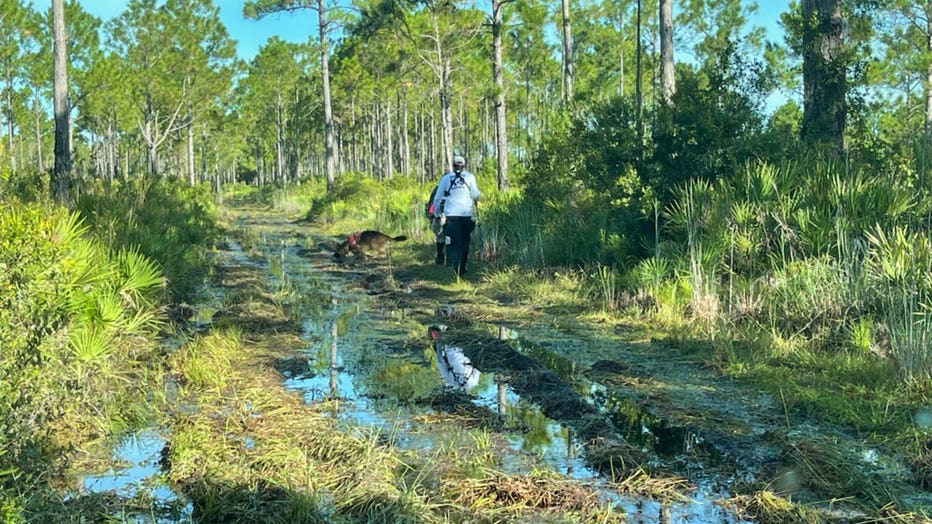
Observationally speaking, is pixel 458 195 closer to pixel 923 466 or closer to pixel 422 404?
pixel 422 404

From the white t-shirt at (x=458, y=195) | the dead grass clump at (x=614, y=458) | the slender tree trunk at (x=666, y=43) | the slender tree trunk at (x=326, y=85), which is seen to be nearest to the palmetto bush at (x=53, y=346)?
the dead grass clump at (x=614, y=458)

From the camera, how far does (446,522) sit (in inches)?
144

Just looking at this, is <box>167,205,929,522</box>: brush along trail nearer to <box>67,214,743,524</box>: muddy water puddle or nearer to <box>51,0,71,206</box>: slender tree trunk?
<box>67,214,743,524</box>: muddy water puddle

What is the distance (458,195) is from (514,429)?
7.49 metres

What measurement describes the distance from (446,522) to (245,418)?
2085 mm

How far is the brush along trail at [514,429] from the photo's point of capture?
3.92 meters

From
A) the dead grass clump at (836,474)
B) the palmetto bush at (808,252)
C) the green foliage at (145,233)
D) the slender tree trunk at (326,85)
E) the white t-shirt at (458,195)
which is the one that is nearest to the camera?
the dead grass clump at (836,474)

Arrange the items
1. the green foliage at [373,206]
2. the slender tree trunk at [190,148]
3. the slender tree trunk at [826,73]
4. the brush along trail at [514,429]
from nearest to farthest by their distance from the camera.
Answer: the brush along trail at [514,429] < the slender tree trunk at [826,73] < the green foliage at [373,206] < the slender tree trunk at [190,148]

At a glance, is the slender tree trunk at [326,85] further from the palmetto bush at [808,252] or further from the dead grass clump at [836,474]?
the dead grass clump at [836,474]

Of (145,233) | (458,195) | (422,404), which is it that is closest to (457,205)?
(458,195)

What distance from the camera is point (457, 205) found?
40.3 feet

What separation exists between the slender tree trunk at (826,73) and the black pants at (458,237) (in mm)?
5252

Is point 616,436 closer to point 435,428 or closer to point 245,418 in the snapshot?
point 435,428

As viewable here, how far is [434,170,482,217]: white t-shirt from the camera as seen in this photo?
1231cm
